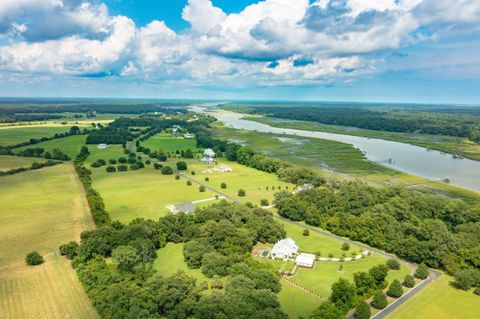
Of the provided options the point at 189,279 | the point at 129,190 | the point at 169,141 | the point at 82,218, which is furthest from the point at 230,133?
the point at 189,279

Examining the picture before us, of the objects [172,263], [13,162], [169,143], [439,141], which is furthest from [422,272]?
[439,141]

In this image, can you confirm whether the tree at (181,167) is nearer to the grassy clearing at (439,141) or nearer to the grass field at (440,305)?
the grass field at (440,305)

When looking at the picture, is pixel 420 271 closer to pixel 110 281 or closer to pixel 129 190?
pixel 110 281

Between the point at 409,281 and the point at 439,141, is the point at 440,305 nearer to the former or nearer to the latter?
the point at 409,281

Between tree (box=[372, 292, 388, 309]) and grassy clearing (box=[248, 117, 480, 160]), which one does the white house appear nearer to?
tree (box=[372, 292, 388, 309])

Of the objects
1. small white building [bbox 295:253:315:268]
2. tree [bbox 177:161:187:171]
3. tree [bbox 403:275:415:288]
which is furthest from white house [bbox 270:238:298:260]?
tree [bbox 177:161:187:171]
